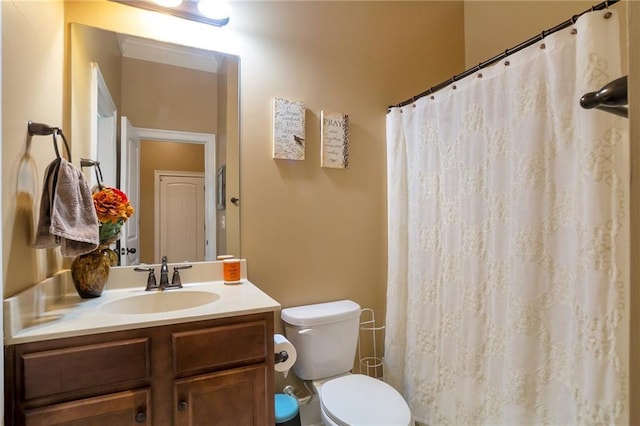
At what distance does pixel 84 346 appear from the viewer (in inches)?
37.0

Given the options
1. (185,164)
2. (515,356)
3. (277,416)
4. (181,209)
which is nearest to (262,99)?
(185,164)

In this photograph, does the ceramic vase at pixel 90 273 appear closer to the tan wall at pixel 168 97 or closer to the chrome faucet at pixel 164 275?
the chrome faucet at pixel 164 275

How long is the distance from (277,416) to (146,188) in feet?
4.03

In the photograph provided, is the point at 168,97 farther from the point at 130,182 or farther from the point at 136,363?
the point at 136,363

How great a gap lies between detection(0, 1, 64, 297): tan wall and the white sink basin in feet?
1.00

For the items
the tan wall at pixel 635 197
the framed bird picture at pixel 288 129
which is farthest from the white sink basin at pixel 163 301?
the tan wall at pixel 635 197

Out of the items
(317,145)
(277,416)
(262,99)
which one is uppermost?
(262,99)

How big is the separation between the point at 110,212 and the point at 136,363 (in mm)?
612

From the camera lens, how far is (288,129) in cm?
174

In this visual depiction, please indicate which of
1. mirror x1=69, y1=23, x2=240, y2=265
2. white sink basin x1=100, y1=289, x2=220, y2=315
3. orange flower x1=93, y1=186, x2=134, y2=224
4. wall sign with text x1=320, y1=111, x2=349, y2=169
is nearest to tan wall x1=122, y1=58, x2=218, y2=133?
mirror x1=69, y1=23, x2=240, y2=265

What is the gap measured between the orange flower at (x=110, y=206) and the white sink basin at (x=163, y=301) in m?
0.33

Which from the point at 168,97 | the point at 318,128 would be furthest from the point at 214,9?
the point at 318,128

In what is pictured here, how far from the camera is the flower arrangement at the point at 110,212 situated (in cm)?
127

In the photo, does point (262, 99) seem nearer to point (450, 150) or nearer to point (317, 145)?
point (317, 145)
